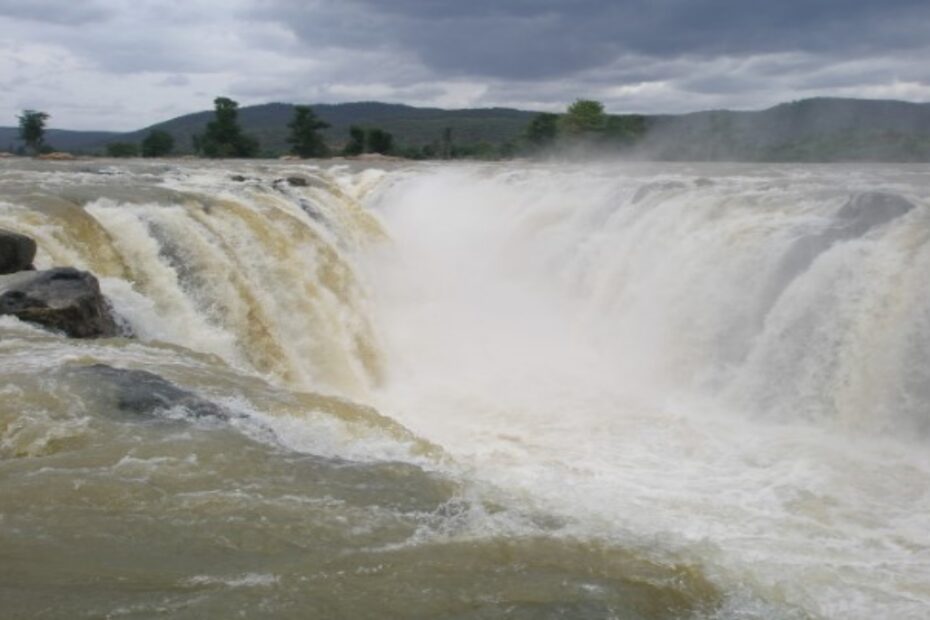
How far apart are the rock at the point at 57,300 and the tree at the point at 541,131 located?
51.4m

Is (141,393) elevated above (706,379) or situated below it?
above

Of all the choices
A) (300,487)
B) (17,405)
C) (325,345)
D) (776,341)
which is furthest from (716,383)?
(17,405)

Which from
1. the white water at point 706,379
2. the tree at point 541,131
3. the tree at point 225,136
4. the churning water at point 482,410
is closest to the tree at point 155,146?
the tree at point 225,136

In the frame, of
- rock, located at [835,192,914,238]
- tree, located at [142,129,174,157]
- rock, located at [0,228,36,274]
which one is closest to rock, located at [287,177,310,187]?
rock, located at [0,228,36,274]

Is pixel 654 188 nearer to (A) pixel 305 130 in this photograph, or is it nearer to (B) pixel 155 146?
(A) pixel 305 130

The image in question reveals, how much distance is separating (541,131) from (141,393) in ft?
179

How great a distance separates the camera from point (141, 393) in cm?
585

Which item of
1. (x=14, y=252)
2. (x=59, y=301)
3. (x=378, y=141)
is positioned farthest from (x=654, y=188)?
(x=378, y=141)

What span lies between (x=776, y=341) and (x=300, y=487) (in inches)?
274

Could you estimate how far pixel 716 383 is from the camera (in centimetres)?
1070

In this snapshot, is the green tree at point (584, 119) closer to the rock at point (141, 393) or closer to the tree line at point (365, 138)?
the tree line at point (365, 138)

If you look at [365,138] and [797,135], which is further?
[365,138]

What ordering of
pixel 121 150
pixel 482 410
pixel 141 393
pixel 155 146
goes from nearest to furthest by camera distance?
pixel 141 393 < pixel 482 410 < pixel 155 146 < pixel 121 150

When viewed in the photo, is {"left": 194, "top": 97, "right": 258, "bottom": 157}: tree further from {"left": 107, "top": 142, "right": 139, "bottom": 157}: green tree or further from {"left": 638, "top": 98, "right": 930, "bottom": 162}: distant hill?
{"left": 638, "top": 98, "right": 930, "bottom": 162}: distant hill
